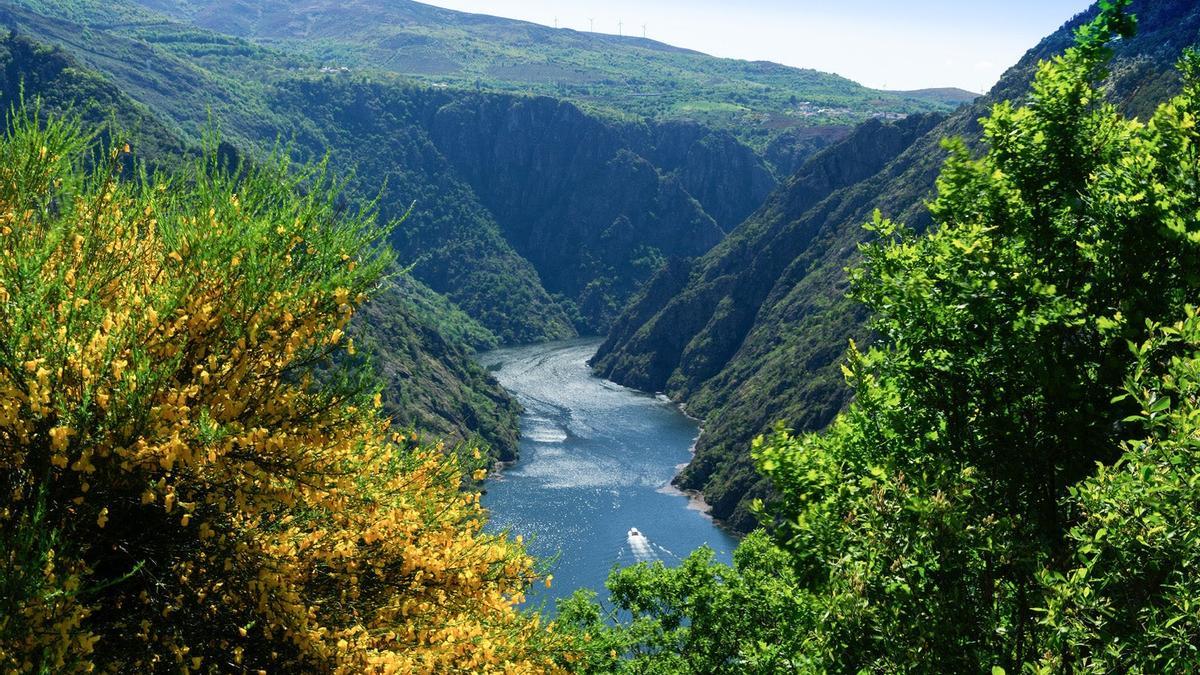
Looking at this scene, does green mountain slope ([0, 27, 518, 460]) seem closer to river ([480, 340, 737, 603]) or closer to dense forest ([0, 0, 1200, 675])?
river ([480, 340, 737, 603])

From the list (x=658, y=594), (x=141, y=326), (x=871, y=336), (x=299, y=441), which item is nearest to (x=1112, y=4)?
(x=299, y=441)

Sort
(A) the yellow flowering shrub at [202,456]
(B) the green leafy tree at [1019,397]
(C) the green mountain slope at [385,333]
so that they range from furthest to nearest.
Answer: (C) the green mountain slope at [385,333] < (B) the green leafy tree at [1019,397] < (A) the yellow flowering shrub at [202,456]

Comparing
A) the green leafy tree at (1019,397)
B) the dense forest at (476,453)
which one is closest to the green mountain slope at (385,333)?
the dense forest at (476,453)

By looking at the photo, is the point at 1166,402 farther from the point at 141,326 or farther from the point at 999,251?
the point at 141,326

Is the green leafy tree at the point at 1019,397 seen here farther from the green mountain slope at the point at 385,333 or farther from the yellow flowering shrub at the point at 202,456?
the green mountain slope at the point at 385,333

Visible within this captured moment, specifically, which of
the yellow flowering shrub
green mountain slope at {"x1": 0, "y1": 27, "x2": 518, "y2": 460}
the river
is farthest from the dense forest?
green mountain slope at {"x1": 0, "y1": 27, "x2": 518, "y2": 460}

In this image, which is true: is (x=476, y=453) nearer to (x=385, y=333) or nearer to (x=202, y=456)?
(x=202, y=456)

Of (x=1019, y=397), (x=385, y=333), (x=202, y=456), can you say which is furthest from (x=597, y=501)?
(x=202, y=456)

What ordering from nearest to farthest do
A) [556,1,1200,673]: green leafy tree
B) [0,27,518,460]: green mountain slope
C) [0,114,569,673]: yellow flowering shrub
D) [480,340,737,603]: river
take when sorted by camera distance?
[0,114,569,673]: yellow flowering shrub, [556,1,1200,673]: green leafy tree, [480,340,737,603]: river, [0,27,518,460]: green mountain slope
